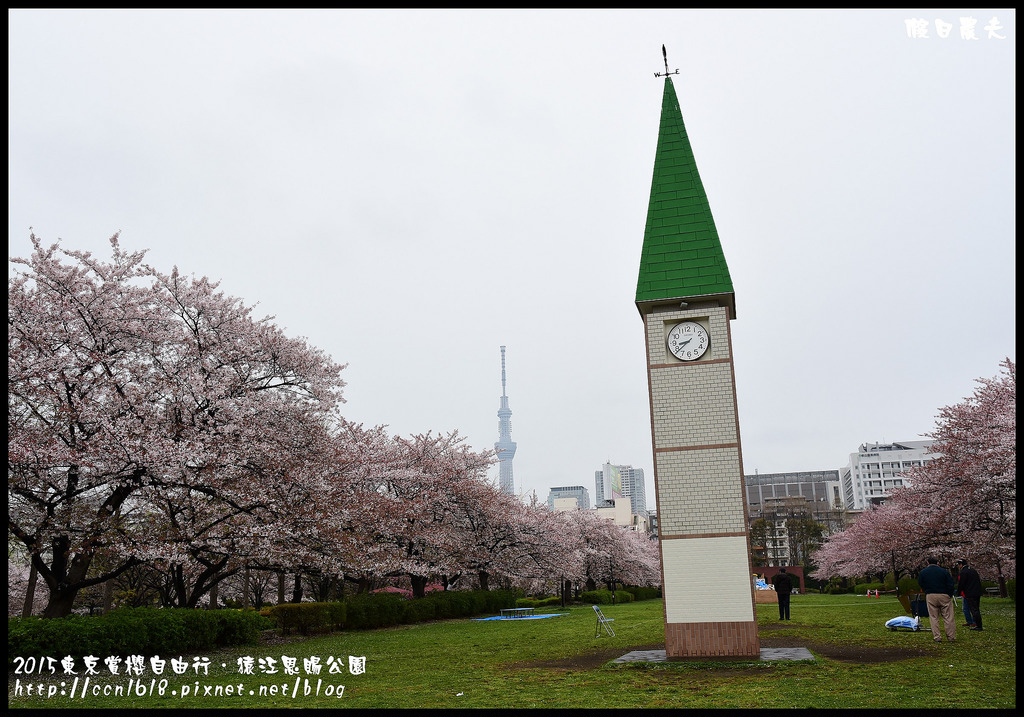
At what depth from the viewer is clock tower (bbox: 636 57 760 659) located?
12.1 m

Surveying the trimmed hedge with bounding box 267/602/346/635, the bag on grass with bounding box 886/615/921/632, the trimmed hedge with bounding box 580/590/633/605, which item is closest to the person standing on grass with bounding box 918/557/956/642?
the bag on grass with bounding box 886/615/921/632

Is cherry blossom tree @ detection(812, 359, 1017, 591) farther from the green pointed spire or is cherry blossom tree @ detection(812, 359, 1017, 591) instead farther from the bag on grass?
the green pointed spire

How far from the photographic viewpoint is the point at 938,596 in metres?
13.6

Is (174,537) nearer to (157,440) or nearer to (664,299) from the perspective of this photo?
(157,440)

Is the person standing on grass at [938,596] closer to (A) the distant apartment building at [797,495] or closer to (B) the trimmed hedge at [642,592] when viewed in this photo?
(B) the trimmed hedge at [642,592]

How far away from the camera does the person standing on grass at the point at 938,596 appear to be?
44.0ft

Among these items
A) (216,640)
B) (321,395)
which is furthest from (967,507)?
(216,640)

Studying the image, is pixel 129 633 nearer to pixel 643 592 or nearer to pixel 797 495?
pixel 643 592

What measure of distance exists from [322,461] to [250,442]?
111 inches

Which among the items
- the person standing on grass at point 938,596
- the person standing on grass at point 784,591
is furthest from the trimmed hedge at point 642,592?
the person standing on grass at point 938,596

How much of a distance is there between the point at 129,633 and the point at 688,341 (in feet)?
37.0

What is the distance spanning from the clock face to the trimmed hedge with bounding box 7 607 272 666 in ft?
36.0

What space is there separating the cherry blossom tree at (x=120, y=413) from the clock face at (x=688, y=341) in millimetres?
9709

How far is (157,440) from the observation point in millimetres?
14828
